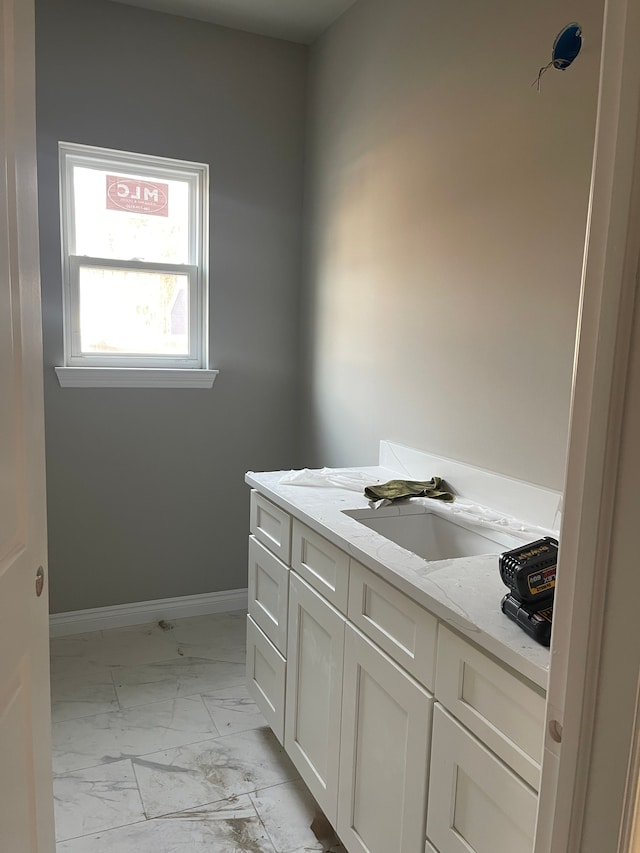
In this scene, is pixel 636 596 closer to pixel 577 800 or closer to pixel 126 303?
pixel 577 800

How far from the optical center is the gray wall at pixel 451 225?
5.69 feet

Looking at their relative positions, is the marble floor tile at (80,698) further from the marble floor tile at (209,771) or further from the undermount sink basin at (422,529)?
the undermount sink basin at (422,529)

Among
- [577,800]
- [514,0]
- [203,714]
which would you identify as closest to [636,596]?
[577,800]

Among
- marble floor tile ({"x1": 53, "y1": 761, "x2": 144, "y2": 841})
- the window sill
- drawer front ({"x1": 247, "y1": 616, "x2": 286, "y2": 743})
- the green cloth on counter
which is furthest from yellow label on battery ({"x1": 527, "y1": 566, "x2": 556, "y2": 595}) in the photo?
the window sill

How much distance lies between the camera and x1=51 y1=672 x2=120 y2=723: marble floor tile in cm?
246

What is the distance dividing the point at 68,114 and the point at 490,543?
254 cm

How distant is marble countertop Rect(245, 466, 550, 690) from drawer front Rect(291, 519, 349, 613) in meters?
0.04

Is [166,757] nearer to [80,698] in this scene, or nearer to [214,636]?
[80,698]

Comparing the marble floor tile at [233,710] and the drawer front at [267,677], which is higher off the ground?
the drawer front at [267,677]

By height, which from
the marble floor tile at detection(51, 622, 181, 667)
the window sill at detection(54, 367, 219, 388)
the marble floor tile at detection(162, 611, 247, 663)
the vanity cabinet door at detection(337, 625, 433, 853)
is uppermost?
the window sill at detection(54, 367, 219, 388)

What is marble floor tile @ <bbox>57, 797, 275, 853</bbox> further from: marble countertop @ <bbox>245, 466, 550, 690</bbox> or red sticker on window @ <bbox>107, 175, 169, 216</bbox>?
red sticker on window @ <bbox>107, 175, 169, 216</bbox>

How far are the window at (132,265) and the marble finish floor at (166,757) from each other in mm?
1309

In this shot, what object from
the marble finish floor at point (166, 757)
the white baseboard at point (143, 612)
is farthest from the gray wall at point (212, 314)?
the marble finish floor at point (166, 757)

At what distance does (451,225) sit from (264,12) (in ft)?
5.09
